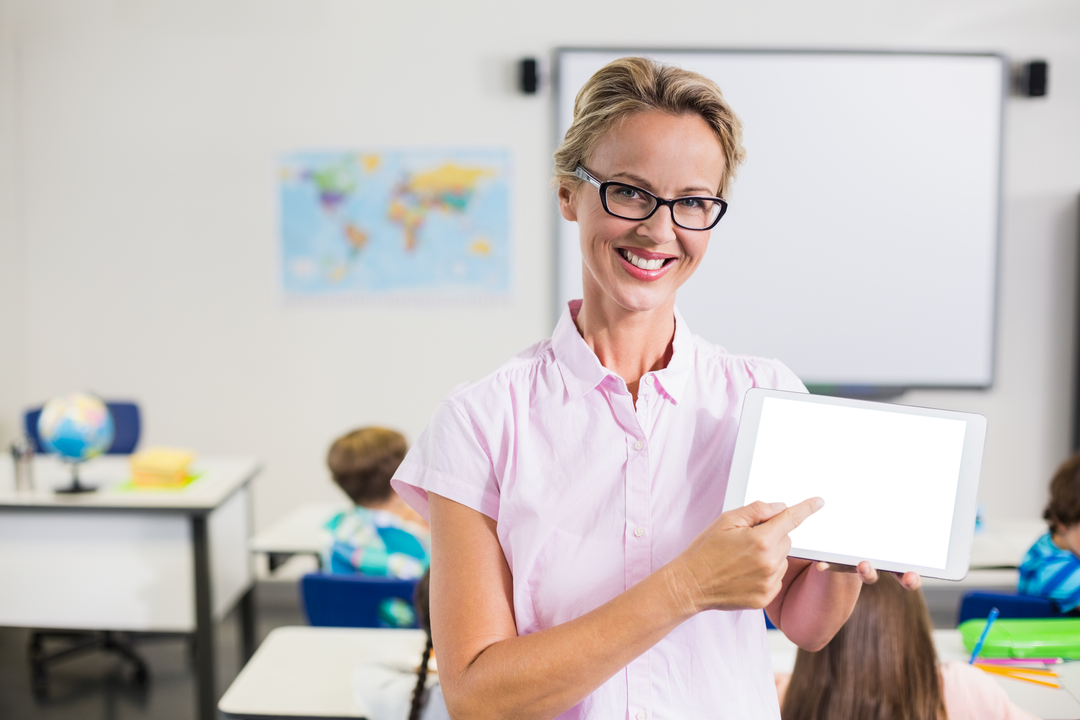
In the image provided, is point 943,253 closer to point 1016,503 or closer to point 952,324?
point 952,324

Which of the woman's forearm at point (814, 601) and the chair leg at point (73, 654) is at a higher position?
the woman's forearm at point (814, 601)

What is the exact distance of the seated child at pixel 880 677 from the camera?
1.37 m

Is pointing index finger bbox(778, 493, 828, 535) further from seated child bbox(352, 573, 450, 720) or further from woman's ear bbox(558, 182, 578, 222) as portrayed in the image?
seated child bbox(352, 573, 450, 720)

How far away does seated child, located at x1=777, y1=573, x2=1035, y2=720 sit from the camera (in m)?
1.37

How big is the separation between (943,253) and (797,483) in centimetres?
325

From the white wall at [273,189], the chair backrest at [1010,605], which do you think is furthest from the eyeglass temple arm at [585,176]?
the white wall at [273,189]

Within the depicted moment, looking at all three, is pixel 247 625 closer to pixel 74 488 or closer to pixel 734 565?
pixel 74 488

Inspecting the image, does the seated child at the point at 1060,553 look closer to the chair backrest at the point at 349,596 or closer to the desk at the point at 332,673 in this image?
the desk at the point at 332,673

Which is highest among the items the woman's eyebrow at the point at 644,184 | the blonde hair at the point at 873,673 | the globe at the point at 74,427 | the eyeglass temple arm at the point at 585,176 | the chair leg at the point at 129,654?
the eyeglass temple arm at the point at 585,176

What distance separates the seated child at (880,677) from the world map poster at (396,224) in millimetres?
2544

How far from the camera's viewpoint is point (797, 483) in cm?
78

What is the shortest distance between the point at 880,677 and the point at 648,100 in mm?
1121

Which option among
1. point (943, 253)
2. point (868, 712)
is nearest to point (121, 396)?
point (868, 712)

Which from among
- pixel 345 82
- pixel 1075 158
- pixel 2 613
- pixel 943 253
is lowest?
pixel 2 613
